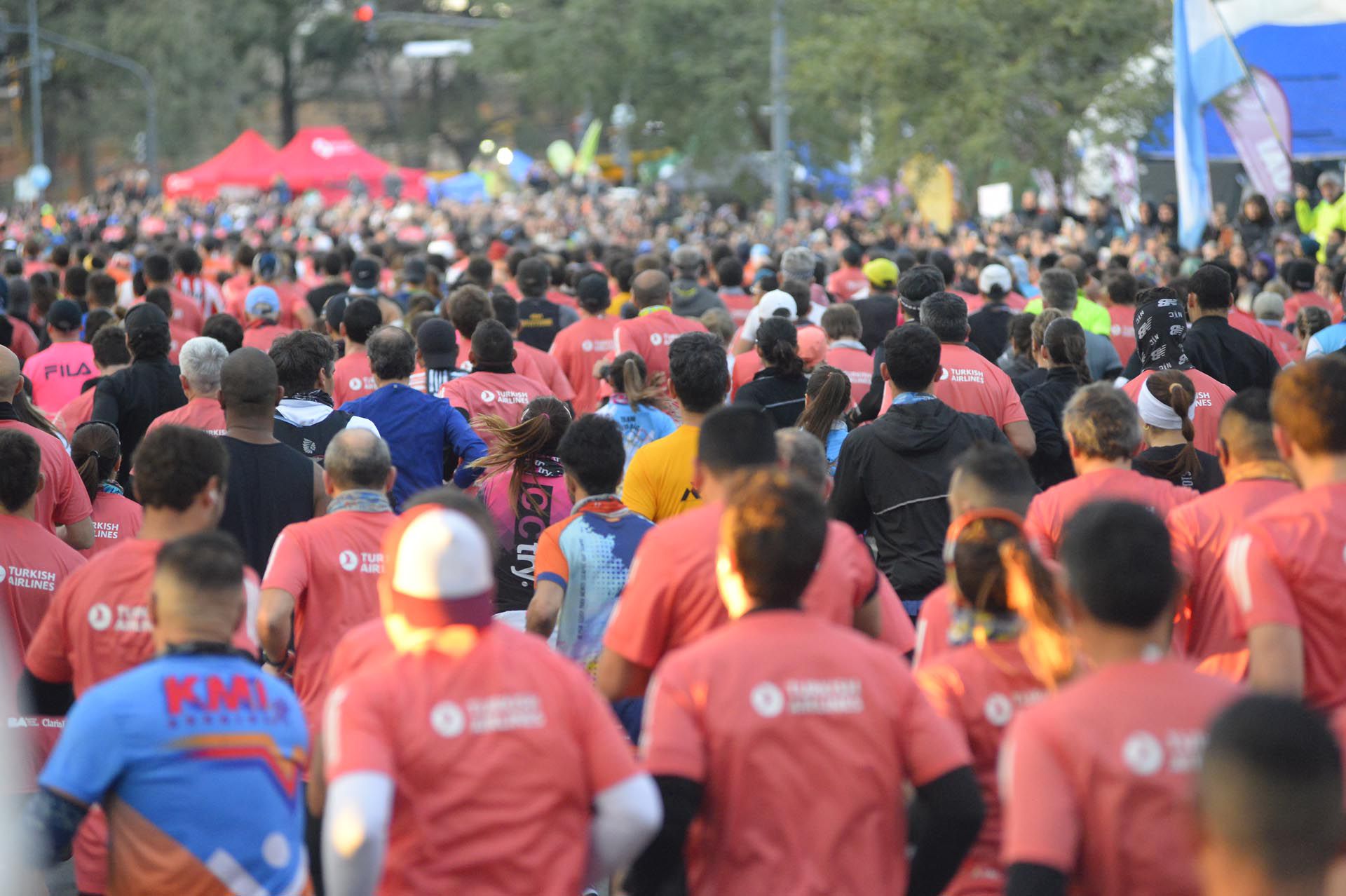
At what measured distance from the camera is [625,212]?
39875 mm

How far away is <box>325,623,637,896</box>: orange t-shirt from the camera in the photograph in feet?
11.0

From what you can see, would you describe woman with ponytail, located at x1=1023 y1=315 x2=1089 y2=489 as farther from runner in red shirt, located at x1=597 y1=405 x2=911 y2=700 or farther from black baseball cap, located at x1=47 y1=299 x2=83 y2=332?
black baseball cap, located at x1=47 y1=299 x2=83 y2=332

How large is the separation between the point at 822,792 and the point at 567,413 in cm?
361

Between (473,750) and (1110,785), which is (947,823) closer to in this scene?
(1110,785)

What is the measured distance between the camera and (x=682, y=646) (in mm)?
4297

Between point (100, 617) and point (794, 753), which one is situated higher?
point (794, 753)

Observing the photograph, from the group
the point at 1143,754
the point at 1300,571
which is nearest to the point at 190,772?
the point at 1143,754

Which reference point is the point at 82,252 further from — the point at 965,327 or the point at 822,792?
the point at 822,792

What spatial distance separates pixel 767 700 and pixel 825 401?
14.2 feet

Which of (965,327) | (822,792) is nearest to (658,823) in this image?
(822,792)

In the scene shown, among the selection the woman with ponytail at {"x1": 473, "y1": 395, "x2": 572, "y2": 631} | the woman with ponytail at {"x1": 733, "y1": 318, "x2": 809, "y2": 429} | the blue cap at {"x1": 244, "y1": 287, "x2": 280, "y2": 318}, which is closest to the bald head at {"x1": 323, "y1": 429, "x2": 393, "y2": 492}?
the woman with ponytail at {"x1": 473, "y1": 395, "x2": 572, "y2": 631}

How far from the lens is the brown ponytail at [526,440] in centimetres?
682

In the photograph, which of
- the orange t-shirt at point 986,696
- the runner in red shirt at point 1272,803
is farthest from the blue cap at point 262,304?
the runner in red shirt at point 1272,803

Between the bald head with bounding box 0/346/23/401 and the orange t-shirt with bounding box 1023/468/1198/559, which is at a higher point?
the orange t-shirt with bounding box 1023/468/1198/559
